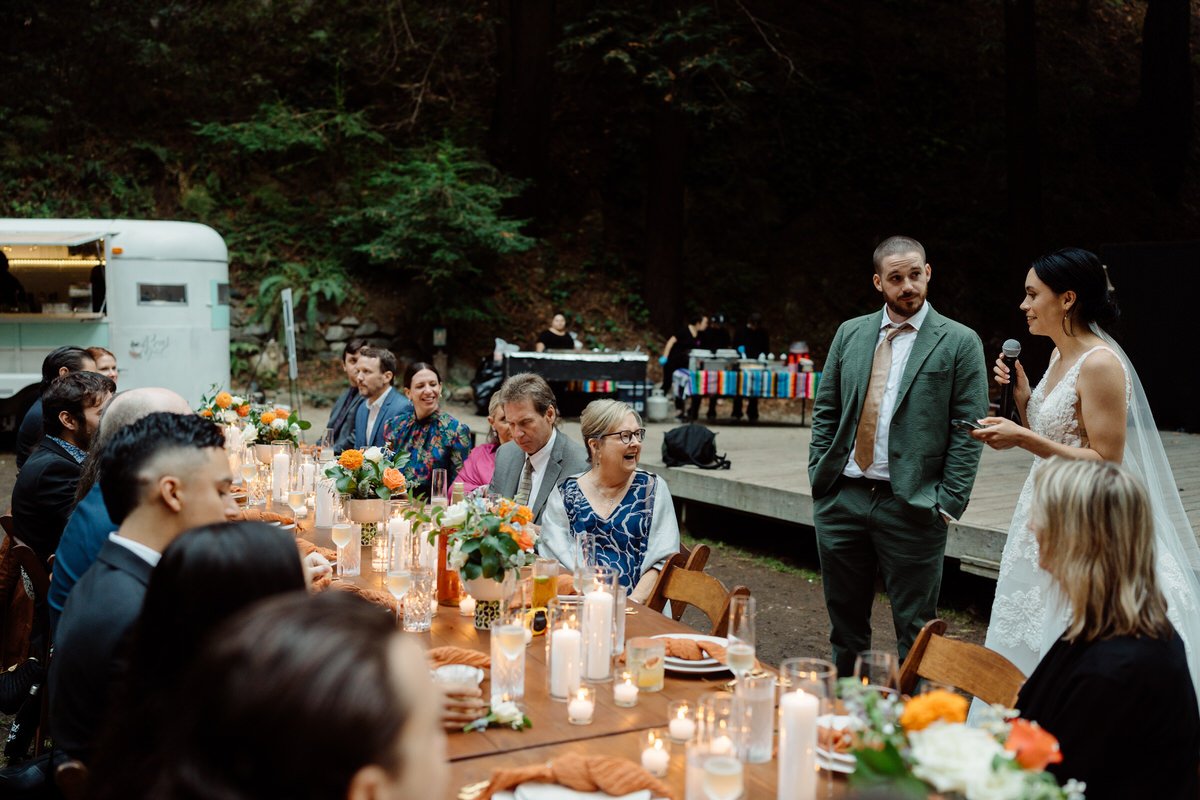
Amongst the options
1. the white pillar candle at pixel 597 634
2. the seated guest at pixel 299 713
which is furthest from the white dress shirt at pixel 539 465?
the seated guest at pixel 299 713

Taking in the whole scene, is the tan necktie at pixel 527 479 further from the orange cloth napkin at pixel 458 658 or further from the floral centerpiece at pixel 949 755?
the floral centerpiece at pixel 949 755

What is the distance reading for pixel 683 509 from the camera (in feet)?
30.1

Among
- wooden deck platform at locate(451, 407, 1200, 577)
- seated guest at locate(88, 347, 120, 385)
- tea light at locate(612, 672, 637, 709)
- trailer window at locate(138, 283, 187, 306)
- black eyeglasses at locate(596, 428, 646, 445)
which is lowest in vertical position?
wooden deck platform at locate(451, 407, 1200, 577)

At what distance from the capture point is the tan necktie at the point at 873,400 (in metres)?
4.18

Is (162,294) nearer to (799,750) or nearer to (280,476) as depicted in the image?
(280,476)

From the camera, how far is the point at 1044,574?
3432 mm

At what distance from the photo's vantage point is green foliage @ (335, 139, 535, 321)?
16203 mm

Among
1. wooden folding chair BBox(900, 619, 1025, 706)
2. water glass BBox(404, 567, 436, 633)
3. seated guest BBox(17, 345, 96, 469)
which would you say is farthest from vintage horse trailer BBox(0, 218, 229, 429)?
wooden folding chair BBox(900, 619, 1025, 706)

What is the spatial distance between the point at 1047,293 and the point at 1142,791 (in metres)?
1.91

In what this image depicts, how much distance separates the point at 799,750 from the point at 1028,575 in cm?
195

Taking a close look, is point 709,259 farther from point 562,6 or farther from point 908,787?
point 908,787

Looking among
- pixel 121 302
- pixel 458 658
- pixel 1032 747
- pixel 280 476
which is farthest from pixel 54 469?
pixel 121 302

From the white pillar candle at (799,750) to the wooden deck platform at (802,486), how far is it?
14.7 ft

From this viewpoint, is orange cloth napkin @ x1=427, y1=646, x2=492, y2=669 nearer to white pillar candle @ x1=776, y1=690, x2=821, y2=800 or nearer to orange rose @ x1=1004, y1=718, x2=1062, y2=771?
white pillar candle @ x1=776, y1=690, x2=821, y2=800
